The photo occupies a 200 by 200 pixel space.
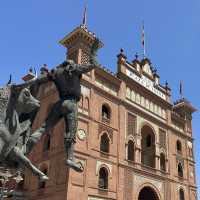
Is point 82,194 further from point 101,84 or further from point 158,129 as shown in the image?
point 158,129

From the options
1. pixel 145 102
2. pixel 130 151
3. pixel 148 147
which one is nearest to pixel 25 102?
pixel 130 151

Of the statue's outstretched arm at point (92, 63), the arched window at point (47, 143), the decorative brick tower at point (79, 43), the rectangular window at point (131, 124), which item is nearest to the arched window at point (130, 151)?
the rectangular window at point (131, 124)

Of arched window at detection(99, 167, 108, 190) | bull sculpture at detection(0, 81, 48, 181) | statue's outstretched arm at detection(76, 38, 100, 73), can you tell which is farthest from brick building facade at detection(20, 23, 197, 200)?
bull sculpture at detection(0, 81, 48, 181)

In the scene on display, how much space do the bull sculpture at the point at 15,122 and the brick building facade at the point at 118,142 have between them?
14.4 m

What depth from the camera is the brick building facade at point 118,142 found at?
1844 centimetres

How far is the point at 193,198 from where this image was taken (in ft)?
88.8

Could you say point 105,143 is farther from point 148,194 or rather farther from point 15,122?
point 15,122

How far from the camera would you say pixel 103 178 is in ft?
64.2

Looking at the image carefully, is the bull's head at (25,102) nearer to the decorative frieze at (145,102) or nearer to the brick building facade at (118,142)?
the brick building facade at (118,142)

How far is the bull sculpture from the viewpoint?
3.01 metres

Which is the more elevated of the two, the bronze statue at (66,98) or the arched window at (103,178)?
the arched window at (103,178)

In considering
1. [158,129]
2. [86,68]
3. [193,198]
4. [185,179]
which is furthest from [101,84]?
[86,68]

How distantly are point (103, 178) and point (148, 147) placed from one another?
651 centimetres

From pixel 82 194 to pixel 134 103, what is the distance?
8.25 m
